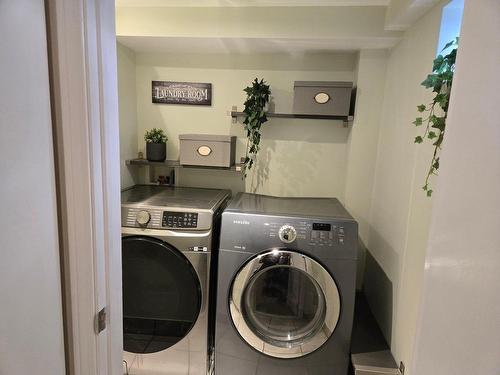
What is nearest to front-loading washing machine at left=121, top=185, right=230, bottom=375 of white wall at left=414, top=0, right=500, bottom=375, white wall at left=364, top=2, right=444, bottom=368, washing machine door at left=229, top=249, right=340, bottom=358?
washing machine door at left=229, top=249, right=340, bottom=358

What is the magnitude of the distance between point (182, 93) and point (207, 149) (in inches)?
20.6

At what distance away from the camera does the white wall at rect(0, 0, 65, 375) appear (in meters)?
0.50

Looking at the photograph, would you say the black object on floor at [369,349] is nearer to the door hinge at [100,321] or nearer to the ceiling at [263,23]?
the door hinge at [100,321]

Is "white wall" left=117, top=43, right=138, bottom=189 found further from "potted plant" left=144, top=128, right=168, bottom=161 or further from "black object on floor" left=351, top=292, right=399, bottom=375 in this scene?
"black object on floor" left=351, top=292, right=399, bottom=375

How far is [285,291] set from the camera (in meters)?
1.62

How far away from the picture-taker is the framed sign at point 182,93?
7.07ft

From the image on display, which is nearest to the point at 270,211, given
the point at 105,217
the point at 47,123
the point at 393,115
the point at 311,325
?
the point at 311,325

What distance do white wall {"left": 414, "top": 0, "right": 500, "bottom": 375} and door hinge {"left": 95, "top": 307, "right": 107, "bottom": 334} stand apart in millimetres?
760

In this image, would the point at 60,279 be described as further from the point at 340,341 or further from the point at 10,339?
the point at 340,341

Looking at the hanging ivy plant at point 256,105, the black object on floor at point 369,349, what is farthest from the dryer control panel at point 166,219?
the black object on floor at point 369,349

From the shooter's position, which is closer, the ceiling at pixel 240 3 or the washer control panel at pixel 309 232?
the washer control panel at pixel 309 232

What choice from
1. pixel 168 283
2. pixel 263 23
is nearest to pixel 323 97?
pixel 263 23

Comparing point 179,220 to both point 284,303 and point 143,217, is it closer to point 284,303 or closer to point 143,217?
point 143,217

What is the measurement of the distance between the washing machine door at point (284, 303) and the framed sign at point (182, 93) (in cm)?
126
